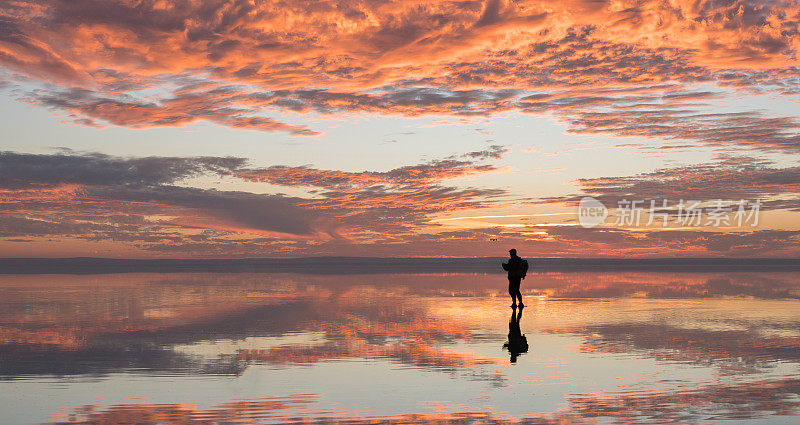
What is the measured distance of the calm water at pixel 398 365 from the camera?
9.59m

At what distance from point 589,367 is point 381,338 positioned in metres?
5.46

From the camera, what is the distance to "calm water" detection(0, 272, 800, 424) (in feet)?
31.5

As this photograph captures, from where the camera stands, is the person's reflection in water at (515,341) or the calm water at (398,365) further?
the person's reflection in water at (515,341)

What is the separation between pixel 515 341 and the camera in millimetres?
15867

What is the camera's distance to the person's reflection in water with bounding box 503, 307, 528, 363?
1431cm

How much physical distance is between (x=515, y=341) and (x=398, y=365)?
394cm

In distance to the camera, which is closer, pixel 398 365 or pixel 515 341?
pixel 398 365

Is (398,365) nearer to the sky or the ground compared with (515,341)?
nearer to the ground

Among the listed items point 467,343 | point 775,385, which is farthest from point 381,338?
point 775,385

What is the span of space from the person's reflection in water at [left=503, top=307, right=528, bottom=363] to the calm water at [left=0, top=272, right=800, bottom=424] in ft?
0.38

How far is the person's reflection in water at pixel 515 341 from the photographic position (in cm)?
1431

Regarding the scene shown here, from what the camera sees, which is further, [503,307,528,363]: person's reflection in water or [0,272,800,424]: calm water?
[503,307,528,363]: person's reflection in water

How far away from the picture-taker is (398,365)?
12977 millimetres

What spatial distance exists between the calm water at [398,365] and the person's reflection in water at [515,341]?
0.38ft
